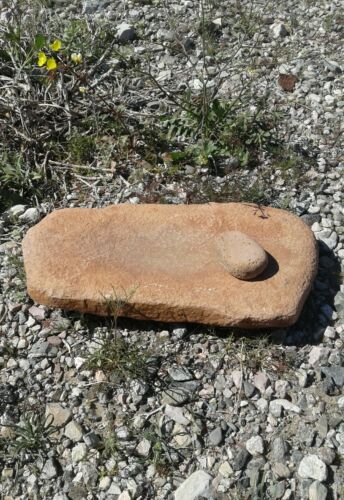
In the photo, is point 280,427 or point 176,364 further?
point 176,364

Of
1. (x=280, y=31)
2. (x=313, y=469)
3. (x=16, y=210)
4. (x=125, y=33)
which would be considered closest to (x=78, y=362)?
(x=16, y=210)

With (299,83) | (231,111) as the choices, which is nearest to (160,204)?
(231,111)

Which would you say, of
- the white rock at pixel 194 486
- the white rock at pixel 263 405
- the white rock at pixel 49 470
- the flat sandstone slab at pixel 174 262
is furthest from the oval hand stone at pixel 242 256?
the white rock at pixel 49 470

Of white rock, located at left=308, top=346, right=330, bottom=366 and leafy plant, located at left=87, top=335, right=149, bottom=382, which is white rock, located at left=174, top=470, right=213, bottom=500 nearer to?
leafy plant, located at left=87, top=335, right=149, bottom=382

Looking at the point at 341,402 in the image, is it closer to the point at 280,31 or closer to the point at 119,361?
the point at 119,361

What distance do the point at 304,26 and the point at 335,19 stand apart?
29cm

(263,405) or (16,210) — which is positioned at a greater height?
(16,210)

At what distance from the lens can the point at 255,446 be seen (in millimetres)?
3162

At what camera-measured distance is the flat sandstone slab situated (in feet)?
11.3

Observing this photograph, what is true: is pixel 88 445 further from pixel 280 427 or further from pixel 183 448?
pixel 280 427

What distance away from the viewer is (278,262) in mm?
3639

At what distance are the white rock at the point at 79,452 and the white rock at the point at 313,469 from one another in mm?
1080

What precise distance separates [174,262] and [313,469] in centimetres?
135

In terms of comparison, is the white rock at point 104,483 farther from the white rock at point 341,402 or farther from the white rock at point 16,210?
the white rock at point 16,210
